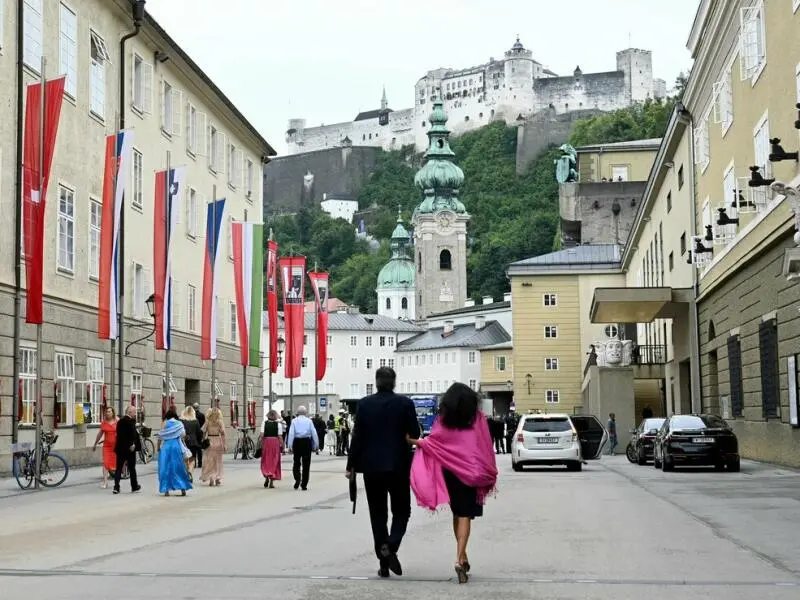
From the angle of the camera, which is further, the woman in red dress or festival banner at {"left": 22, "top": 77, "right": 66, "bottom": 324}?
the woman in red dress

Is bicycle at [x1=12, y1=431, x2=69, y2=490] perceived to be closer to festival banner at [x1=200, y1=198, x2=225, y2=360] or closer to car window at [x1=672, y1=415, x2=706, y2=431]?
festival banner at [x1=200, y1=198, x2=225, y2=360]

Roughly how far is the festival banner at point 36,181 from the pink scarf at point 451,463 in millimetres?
13927

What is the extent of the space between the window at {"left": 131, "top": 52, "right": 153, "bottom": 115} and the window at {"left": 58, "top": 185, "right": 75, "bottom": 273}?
6.51 m

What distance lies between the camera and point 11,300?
Answer: 26.5m

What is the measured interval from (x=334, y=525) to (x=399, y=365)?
129199mm

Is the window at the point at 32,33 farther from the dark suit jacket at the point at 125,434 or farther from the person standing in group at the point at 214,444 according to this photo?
the dark suit jacket at the point at 125,434

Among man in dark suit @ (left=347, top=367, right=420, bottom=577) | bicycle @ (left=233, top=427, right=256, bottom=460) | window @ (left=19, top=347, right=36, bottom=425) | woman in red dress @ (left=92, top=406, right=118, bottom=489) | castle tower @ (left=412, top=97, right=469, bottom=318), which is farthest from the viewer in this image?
castle tower @ (left=412, top=97, right=469, bottom=318)

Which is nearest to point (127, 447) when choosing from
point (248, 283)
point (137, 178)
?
point (137, 178)

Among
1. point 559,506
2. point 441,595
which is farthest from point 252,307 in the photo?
point 441,595

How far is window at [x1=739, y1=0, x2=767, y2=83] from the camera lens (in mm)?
27344

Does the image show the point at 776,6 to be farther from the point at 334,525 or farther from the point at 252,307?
the point at 252,307

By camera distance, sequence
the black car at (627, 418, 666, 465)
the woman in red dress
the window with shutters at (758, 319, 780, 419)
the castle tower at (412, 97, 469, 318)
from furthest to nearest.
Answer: the castle tower at (412, 97, 469, 318) < the black car at (627, 418, 666, 465) < the window with shutters at (758, 319, 780, 419) < the woman in red dress

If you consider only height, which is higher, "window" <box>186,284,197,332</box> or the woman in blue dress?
"window" <box>186,284,197,332</box>

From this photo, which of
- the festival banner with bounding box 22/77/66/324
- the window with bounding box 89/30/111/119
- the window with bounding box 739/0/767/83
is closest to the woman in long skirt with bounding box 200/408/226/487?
the festival banner with bounding box 22/77/66/324
